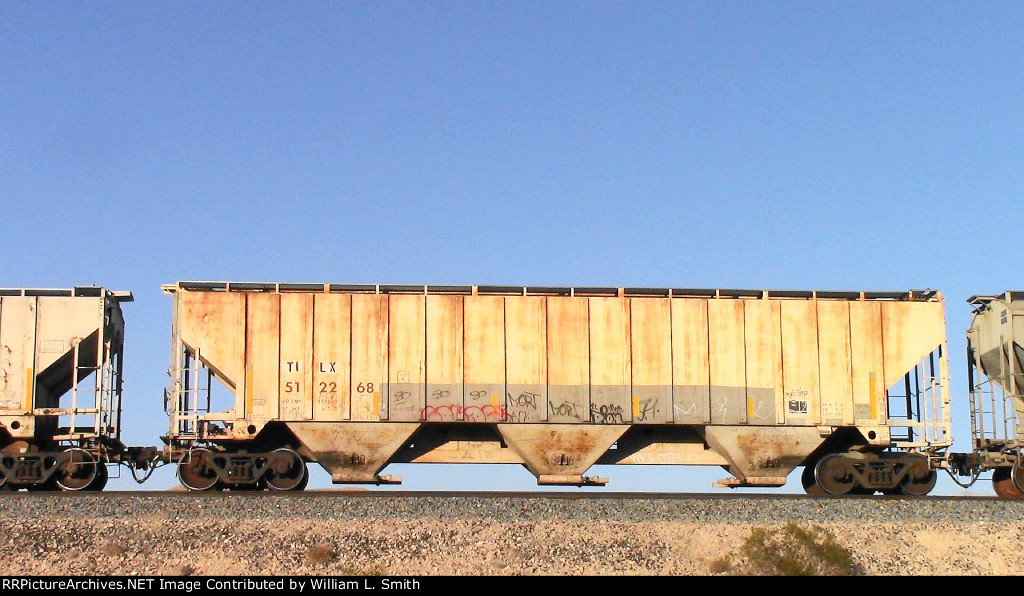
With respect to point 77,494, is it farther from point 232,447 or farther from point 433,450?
point 433,450

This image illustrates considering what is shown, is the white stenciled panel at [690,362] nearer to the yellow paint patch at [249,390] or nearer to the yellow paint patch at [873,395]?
the yellow paint patch at [873,395]

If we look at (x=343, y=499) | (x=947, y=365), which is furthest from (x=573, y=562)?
(x=947, y=365)

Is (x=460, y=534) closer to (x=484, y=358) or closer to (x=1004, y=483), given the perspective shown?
(x=484, y=358)

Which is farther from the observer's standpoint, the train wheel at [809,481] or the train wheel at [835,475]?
the train wheel at [809,481]

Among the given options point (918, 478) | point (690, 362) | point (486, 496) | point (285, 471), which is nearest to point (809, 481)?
point (918, 478)

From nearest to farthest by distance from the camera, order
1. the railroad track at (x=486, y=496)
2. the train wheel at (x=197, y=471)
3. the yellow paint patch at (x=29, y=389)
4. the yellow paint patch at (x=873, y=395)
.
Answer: the railroad track at (x=486, y=496) → the train wheel at (x=197, y=471) → the yellow paint patch at (x=29, y=389) → the yellow paint patch at (x=873, y=395)

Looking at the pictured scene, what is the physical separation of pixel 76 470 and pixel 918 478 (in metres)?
15.9

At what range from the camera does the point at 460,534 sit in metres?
15.3

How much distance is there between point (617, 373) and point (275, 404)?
6549 mm

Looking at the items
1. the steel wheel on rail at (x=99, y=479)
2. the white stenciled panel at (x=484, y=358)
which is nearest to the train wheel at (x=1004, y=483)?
the white stenciled panel at (x=484, y=358)

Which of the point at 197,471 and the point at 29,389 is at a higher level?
the point at 29,389

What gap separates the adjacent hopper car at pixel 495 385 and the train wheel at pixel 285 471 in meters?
0.04

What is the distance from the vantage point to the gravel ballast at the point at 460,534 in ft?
47.6

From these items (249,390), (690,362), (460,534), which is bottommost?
(460,534)
